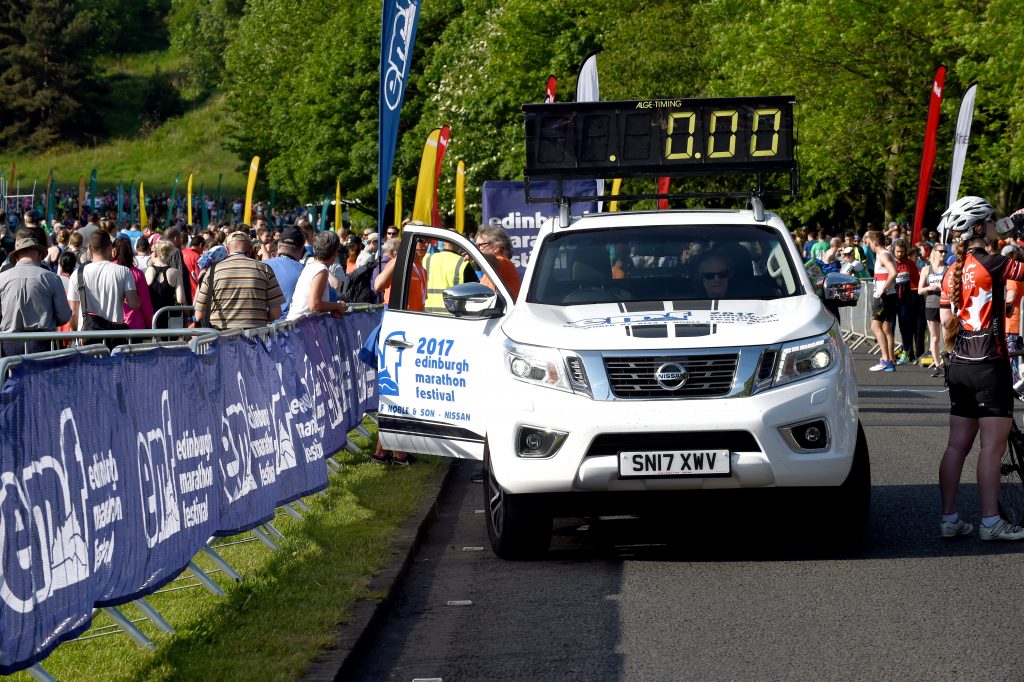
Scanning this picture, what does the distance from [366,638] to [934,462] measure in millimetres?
7053

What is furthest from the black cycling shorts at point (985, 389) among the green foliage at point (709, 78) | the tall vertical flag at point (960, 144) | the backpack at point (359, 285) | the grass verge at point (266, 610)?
the green foliage at point (709, 78)

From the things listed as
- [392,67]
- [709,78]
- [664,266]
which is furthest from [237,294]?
[709,78]

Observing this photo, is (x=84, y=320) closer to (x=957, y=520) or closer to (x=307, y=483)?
(x=307, y=483)

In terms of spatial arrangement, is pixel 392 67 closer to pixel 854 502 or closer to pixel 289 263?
pixel 289 263

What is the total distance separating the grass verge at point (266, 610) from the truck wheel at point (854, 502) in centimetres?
247

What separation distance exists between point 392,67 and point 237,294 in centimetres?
360

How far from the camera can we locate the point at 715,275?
981 cm

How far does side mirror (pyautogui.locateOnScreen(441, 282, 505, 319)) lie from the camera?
10047mm

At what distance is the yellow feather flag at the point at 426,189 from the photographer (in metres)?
18.2

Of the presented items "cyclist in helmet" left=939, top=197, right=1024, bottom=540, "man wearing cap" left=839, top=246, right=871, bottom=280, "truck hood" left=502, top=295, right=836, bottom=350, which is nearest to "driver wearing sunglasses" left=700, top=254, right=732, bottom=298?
"truck hood" left=502, top=295, right=836, bottom=350

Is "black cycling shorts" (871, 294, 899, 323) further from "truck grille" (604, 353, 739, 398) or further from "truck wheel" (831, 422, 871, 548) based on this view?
"truck grille" (604, 353, 739, 398)

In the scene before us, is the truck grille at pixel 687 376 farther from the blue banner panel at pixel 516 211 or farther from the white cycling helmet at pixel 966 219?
the blue banner panel at pixel 516 211

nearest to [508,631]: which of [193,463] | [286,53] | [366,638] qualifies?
[366,638]

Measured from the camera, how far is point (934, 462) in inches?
515
